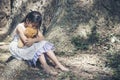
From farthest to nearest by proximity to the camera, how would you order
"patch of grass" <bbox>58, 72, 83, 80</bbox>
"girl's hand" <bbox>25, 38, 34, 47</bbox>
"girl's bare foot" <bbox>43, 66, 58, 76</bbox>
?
"girl's hand" <bbox>25, 38, 34, 47</bbox>, "girl's bare foot" <bbox>43, 66, 58, 76</bbox>, "patch of grass" <bbox>58, 72, 83, 80</bbox>

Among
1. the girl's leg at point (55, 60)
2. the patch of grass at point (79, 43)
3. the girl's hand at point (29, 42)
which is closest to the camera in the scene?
the girl's leg at point (55, 60)

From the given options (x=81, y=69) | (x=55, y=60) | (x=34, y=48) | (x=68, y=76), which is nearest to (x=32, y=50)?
(x=34, y=48)

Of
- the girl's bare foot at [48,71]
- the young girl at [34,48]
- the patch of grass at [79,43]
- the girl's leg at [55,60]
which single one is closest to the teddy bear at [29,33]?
the young girl at [34,48]

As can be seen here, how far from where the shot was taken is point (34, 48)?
21.2 ft

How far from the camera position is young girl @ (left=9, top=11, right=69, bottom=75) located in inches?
251

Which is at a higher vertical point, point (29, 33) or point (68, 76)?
point (29, 33)

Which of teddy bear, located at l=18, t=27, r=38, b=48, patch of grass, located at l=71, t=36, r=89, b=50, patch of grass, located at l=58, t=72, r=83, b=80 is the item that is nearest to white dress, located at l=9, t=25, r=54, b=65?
teddy bear, located at l=18, t=27, r=38, b=48

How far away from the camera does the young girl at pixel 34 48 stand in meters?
6.37

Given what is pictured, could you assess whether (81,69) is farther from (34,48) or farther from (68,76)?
(34,48)

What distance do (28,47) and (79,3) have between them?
1.90 metres

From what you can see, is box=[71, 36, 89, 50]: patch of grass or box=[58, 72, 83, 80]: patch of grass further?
box=[71, 36, 89, 50]: patch of grass

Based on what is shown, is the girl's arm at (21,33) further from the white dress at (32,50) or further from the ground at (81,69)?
the ground at (81,69)

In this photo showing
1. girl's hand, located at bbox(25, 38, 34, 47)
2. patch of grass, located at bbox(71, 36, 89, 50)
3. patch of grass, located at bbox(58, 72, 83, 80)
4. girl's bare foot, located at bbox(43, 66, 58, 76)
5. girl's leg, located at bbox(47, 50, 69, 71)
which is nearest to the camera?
patch of grass, located at bbox(58, 72, 83, 80)

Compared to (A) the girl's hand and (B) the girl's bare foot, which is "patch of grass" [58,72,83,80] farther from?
(A) the girl's hand
